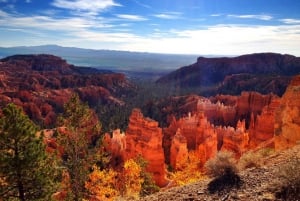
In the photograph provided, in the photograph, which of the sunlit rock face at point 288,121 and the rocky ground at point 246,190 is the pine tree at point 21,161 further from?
the sunlit rock face at point 288,121

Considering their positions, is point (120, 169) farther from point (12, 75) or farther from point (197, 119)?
point (12, 75)

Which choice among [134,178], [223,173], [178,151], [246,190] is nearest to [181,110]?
[178,151]

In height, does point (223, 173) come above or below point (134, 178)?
above

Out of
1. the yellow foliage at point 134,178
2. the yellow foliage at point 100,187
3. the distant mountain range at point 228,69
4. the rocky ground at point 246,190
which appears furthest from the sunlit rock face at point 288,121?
the distant mountain range at point 228,69

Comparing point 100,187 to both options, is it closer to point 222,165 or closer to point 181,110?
point 222,165

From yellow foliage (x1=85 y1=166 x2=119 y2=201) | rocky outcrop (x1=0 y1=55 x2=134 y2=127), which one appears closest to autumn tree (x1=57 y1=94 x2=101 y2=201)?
yellow foliage (x1=85 y1=166 x2=119 y2=201)
